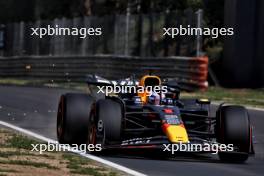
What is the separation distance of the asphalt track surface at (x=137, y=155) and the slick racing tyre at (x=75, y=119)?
0.97m

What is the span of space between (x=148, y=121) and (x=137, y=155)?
1.65 ft

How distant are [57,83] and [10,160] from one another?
24120 mm

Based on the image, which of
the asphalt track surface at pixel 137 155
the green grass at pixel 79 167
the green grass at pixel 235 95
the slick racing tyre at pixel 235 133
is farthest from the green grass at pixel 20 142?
the green grass at pixel 235 95

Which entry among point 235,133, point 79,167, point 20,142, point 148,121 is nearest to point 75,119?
point 20,142

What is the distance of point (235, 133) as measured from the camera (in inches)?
504

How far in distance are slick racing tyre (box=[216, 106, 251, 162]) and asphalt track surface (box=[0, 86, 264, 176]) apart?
0.53 ft

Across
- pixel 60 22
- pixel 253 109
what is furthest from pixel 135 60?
pixel 253 109

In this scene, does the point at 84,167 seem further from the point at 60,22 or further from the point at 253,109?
the point at 60,22

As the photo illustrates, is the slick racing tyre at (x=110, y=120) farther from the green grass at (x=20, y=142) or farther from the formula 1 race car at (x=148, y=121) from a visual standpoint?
the green grass at (x=20, y=142)

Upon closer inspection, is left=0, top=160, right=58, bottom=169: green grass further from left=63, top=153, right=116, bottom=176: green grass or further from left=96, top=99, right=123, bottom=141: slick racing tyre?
left=96, top=99, right=123, bottom=141: slick racing tyre

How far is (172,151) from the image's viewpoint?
12.5 m

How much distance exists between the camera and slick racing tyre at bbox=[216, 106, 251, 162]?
12766 mm

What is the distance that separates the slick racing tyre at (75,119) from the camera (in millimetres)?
13812

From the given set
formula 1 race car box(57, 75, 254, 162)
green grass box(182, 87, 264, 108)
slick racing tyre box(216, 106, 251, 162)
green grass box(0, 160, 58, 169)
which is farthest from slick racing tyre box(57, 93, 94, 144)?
green grass box(182, 87, 264, 108)
